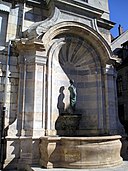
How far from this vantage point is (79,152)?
4793mm

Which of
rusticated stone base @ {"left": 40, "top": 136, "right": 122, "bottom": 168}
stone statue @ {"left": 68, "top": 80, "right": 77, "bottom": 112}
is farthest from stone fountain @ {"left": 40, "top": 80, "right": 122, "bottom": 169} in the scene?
stone statue @ {"left": 68, "top": 80, "right": 77, "bottom": 112}

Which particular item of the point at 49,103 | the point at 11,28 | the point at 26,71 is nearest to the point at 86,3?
the point at 11,28

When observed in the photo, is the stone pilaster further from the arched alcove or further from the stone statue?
the stone statue

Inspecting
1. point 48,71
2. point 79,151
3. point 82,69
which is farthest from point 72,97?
point 79,151

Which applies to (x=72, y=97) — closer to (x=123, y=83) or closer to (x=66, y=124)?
(x=66, y=124)

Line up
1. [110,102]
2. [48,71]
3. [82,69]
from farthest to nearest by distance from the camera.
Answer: [82,69]
[110,102]
[48,71]

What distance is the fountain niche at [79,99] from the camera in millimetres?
5223

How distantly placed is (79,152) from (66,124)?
1.71 m

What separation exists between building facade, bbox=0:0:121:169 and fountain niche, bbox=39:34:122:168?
3cm

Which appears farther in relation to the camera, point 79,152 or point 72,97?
point 72,97

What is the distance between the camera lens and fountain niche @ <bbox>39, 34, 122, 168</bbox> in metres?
5.22

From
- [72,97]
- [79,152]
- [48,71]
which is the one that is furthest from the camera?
[72,97]

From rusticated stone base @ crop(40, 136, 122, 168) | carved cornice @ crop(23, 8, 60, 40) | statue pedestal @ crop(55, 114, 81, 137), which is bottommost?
rusticated stone base @ crop(40, 136, 122, 168)

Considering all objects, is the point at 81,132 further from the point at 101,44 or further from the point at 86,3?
the point at 86,3
